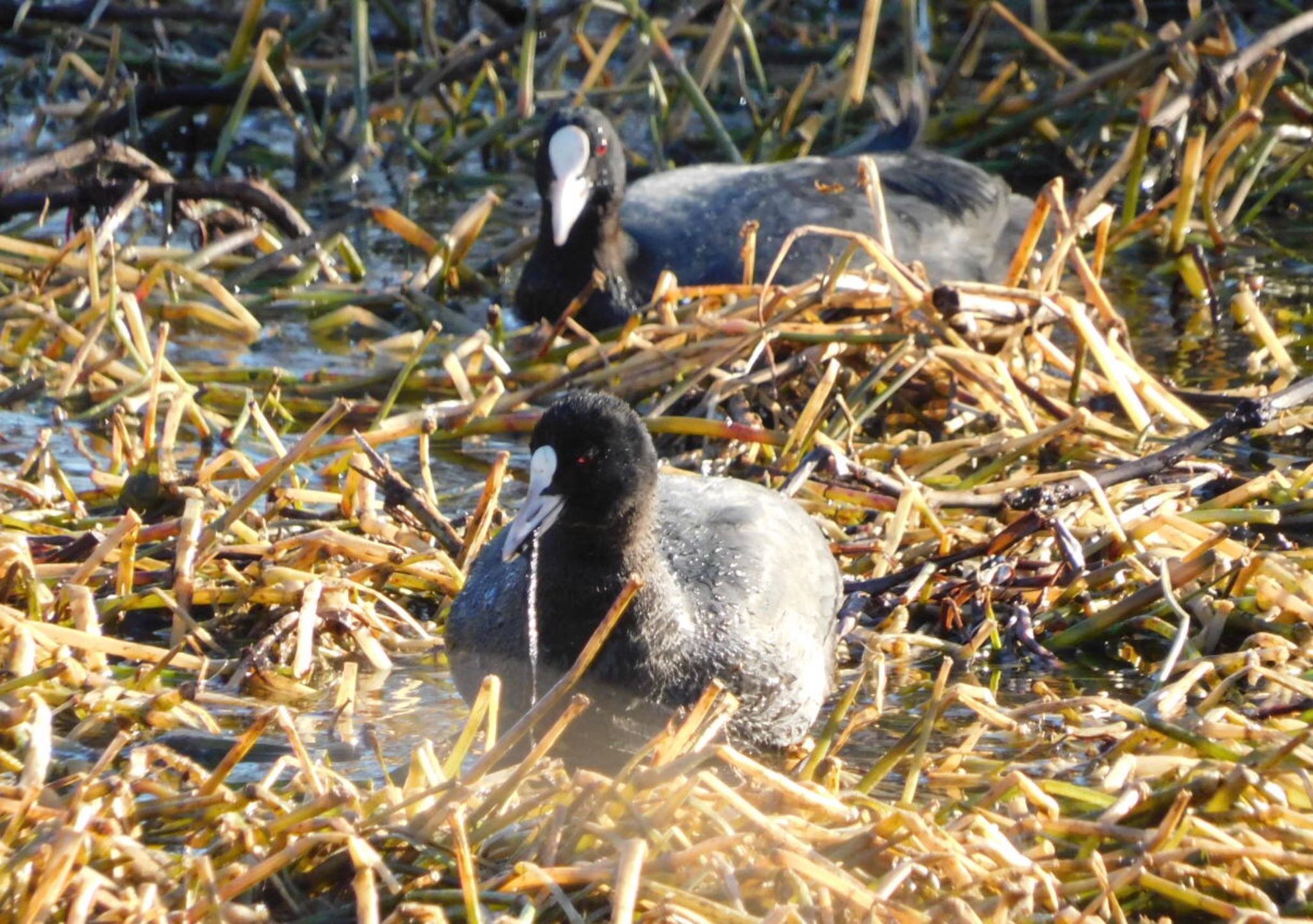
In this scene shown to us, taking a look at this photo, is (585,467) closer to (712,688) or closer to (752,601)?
(752,601)

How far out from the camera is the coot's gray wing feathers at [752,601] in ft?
9.82

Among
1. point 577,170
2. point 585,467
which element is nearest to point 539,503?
point 585,467

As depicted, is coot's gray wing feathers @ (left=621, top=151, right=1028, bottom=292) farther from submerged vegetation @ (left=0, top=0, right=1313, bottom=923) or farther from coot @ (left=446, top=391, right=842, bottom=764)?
coot @ (left=446, top=391, right=842, bottom=764)

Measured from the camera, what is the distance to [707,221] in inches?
210

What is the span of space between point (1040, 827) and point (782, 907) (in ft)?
1.29

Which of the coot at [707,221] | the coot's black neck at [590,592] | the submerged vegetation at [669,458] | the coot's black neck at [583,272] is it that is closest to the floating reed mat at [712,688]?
the submerged vegetation at [669,458]

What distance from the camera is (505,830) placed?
2.38 m

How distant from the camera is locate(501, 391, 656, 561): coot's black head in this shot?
2.82m

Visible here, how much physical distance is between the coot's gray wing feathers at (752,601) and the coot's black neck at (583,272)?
1.86 meters

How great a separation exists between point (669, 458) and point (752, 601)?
3.92 feet

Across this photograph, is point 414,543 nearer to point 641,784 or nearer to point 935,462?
point 935,462

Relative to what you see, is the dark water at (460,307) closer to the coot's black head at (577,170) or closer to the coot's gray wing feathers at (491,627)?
the coot's gray wing feathers at (491,627)

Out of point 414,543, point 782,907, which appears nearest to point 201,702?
point 414,543

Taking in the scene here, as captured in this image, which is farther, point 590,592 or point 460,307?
point 460,307
